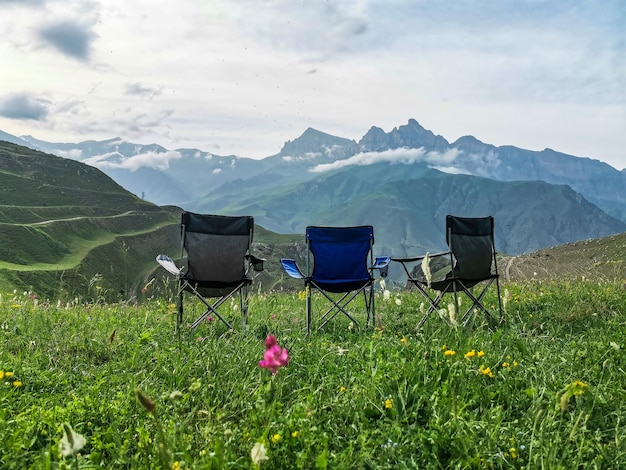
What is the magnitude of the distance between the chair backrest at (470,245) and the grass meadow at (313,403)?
4.33 ft

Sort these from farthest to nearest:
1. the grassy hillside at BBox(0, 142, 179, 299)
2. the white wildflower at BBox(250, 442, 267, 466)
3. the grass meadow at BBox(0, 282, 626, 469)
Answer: the grassy hillside at BBox(0, 142, 179, 299)
the grass meadow at BBox(0, 282, 626, 469)
the white wildflower at BBox(250, 442, 267, 466)

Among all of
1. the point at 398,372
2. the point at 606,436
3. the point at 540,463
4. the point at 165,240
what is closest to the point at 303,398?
the point at 398,372

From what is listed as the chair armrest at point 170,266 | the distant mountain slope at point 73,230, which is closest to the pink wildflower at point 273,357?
the chair armrest at point 170,266

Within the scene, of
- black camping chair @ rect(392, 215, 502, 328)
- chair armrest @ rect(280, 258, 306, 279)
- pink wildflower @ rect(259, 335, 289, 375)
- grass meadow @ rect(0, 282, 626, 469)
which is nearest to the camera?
pink wildflower @ rect(259, 335, 289, 375)

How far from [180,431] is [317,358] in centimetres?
161

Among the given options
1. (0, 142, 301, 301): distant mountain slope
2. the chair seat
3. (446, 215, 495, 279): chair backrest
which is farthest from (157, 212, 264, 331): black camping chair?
(0, 142, 301, 301): distant mountain slope

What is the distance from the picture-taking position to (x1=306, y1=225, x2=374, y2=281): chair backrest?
6567 mm

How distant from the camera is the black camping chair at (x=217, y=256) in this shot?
6.15 meters

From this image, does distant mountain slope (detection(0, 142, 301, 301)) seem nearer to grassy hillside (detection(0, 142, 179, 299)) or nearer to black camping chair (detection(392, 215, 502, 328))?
grassy hillside (detection(0, 142, 179, 299))

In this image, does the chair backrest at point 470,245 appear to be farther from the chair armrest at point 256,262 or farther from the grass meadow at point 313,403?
the chair armrest at point 256,262

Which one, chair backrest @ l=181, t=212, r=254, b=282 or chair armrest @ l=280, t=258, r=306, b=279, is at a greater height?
chair backrest @ l=181, t=212, r=254, b=282

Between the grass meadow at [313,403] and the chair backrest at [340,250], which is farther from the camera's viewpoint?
the chair backrest at [340,250]

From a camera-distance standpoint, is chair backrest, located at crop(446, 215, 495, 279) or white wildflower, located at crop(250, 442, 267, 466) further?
chair backrest, located at crop(446, 215, 495, 279)

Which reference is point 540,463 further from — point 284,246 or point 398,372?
point 284,246
